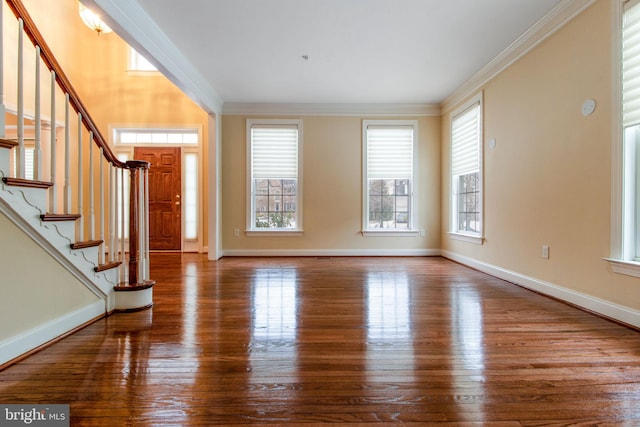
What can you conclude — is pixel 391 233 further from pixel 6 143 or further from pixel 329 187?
pixel 6 143

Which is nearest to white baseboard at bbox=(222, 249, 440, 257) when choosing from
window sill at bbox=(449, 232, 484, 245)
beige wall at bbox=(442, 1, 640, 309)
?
window sill at bbox=(449, 232, 484, 245)

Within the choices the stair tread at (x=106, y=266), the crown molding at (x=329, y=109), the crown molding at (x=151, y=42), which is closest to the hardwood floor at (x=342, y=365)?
the stair tread at (x=106, y=266)

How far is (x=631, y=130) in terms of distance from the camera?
2.33 meters

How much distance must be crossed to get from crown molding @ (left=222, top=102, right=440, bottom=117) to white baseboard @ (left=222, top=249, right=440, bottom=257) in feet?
8.08

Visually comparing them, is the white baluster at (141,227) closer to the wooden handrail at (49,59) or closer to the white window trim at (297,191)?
the wooden handrail at (49,59)

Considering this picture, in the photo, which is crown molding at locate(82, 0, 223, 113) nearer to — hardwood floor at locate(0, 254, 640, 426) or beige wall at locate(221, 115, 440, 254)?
beige wall at locate(221, 115, 440, 254)

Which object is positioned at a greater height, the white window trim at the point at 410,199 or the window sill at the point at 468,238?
the white window trim at the point at 410,199

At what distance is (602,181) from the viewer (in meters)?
2.51

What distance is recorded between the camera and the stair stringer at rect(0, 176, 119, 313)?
1.76 m

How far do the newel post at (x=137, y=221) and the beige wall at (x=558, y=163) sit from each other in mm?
3848

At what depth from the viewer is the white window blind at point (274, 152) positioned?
5.58m

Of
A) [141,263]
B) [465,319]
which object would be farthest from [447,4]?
[141,263]

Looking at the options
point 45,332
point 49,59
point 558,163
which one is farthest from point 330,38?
point 45,332

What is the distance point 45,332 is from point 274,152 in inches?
165
